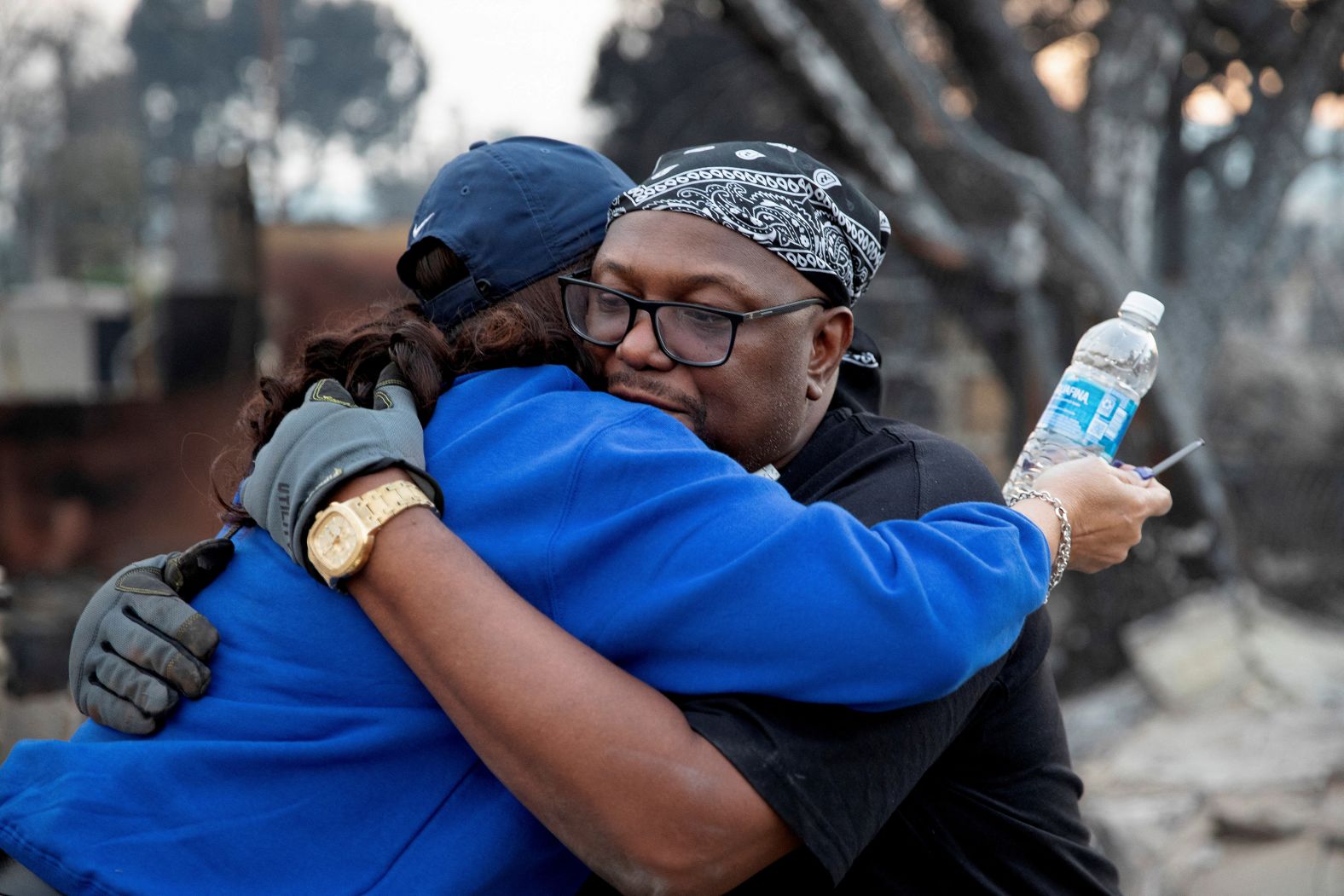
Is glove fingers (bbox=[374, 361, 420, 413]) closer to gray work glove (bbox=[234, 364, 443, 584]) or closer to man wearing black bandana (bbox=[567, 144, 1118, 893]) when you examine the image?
gray work glove (bbox=[234, 364, 443, 584])

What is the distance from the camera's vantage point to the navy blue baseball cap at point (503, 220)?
1962 mm

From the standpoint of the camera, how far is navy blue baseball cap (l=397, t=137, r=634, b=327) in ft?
6.44

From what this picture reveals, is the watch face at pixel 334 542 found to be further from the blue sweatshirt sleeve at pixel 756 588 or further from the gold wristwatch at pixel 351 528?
the blue sweatshirt sleeve at pixel 756 588

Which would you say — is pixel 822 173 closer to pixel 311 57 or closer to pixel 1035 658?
pixel 1035 658

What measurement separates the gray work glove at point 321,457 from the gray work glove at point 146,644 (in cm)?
17

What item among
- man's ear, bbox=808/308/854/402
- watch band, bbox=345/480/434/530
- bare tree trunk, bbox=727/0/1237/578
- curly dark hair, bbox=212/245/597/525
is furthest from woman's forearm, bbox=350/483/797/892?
bare tree trunk, bbox=727/0/1237/578

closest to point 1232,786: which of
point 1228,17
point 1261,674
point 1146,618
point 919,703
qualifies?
point 1261,674

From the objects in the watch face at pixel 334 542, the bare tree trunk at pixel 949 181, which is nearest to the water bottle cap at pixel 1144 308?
the watch face at pixel 334 542

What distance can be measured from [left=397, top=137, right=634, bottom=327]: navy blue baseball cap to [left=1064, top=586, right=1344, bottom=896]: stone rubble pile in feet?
13.2

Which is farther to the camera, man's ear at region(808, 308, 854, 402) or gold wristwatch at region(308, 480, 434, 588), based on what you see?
man's ear at region(808, 308, 854, 402)

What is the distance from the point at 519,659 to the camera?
4.75 feet

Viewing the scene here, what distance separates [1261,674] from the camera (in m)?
6.44

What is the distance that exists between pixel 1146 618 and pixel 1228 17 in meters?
4.86

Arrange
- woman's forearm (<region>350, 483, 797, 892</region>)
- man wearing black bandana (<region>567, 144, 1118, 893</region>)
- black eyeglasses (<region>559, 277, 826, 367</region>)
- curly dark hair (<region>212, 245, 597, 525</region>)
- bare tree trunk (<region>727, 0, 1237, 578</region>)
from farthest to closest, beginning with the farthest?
1. bare tree trunk (<region>727, 0, 1237, 578</region>)
2. black eyeglasses (<region>559, 277, 826, 367</region>)
3. curly dark hair (<region>212, 245, 597, 525</region>)
4. man wearing black bandana (<region>567, 144, 1118, 893</region>)
5. woman's forearm (<region>350, 483, 797, 892</region>)
